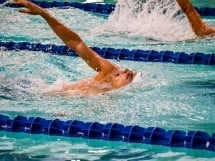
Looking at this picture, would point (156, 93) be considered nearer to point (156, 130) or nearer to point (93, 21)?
point (156, 130)

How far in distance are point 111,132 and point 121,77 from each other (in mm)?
909

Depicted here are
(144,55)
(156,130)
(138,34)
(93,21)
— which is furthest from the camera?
(93,21)

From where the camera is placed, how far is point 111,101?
430cm

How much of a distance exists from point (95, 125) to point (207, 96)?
1237mm

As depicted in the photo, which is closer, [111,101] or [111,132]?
[111,132]

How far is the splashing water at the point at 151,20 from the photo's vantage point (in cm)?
677

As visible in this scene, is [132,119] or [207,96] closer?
[132,119]

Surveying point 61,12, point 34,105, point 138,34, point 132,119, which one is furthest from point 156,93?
point 61,12

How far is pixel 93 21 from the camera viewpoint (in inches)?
306

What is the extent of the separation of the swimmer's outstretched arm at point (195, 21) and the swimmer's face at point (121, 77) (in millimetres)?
2130

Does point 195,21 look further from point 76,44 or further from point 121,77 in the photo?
point 76,44

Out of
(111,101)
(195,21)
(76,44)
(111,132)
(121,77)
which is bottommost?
(111,132)

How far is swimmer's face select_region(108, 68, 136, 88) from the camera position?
433 centimetres

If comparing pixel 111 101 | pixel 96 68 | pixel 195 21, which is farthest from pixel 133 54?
pixel 111 101
